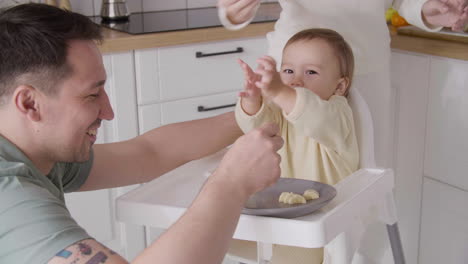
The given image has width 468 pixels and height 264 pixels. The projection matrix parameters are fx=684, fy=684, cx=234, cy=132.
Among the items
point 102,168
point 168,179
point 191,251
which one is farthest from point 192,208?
point 102,168

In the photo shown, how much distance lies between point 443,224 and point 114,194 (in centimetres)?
102

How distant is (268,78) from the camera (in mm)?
1149

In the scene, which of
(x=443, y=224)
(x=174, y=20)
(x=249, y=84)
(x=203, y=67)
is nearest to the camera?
(x=249, y=84)

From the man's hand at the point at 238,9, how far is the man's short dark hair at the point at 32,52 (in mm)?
462

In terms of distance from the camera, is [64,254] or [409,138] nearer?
[64,254]

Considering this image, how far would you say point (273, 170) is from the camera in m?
1.02

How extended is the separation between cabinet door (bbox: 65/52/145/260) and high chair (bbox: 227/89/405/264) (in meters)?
0.84

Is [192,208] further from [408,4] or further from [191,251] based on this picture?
[408,4]

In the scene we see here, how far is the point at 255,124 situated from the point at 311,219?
1.09 feet

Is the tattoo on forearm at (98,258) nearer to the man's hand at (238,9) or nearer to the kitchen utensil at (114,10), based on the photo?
the man's hand at (238,9)

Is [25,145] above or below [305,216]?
above

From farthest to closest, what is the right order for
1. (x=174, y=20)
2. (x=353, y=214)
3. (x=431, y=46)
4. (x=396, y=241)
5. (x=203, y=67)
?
(x=174, y=20) → (x=203, y=67) → (x=431, y=46) → (x=396, y=241) → (x=353, y=214)

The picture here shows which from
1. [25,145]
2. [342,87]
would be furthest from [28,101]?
[342,87]

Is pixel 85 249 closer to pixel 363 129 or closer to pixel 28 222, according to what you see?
pixel 28 222
